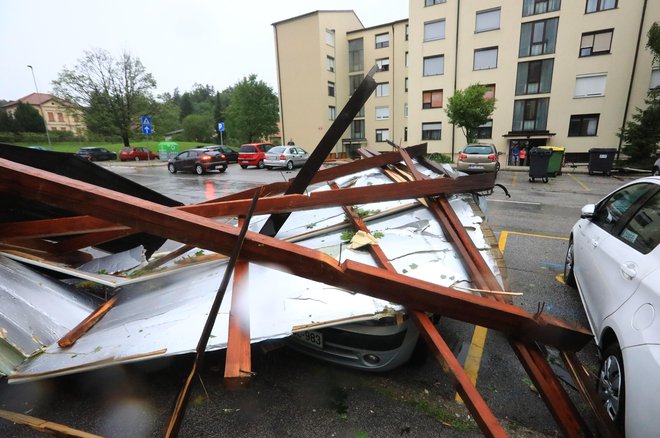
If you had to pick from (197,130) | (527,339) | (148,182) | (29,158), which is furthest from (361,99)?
(197,130)

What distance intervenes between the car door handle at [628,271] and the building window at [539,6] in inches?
1066

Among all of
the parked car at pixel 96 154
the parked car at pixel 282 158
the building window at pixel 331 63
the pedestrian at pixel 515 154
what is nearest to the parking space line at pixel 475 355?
the parked car at pixel 282 158

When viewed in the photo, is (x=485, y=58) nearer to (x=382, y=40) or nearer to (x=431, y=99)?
(x=431, y=99)

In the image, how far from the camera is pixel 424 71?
26.6 m

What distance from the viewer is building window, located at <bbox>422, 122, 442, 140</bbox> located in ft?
88.7

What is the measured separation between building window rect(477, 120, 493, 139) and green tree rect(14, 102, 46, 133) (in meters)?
66.4

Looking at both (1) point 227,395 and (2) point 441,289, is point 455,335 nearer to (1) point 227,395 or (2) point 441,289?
(2) point 441,289

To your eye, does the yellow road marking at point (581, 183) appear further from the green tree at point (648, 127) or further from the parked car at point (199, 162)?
the parked car at point (199, 162)

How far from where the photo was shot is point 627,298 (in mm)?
2125

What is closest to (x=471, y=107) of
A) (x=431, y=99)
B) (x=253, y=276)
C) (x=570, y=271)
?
(x=431, y=99)

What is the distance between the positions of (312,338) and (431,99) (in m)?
27.9

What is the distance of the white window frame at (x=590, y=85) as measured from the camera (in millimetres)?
21172

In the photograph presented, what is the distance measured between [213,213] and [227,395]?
144cm

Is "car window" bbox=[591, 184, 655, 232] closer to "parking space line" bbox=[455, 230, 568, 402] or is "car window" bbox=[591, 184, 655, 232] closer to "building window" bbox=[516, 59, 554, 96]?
"parking space line" bbox=[455, 230, 568, 402]
